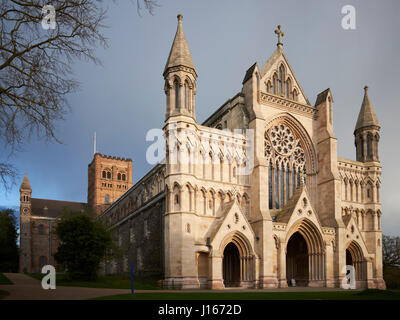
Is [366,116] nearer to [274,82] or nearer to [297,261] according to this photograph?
[274,82]

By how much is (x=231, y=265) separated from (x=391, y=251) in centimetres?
3130

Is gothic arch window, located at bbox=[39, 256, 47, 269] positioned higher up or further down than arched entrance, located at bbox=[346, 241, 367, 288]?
further down

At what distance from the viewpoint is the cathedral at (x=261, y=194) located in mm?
29469

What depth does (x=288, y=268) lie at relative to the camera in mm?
36281

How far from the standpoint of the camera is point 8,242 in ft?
230

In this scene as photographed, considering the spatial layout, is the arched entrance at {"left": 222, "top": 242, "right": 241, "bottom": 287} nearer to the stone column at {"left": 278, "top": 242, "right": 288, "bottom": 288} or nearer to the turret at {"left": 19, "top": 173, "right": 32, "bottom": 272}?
the stone column at {"left": 278, "top": 242, "right": 288, "bottom": 288}

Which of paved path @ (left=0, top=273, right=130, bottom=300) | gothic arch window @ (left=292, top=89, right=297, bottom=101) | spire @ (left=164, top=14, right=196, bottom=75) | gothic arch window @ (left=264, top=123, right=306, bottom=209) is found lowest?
paved path @ (left=0, top=273, right=130, bottom=300)

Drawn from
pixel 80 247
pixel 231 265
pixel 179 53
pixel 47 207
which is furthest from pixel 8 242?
pixel 179 53

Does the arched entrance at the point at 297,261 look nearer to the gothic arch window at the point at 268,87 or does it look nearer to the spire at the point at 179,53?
the gothic arch window at the point at 268,87

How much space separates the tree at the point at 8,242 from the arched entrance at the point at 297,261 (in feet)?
152

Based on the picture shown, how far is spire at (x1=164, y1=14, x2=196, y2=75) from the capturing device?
31.5 metres

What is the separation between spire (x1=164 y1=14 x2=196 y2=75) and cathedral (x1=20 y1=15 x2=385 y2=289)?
103 millimetres

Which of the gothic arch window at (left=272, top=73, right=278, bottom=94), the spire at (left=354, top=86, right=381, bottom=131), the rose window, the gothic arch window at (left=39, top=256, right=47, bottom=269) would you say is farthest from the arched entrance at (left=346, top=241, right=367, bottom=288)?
the gothic arch window at (left=39, top=256, right=47, bottom=269)
